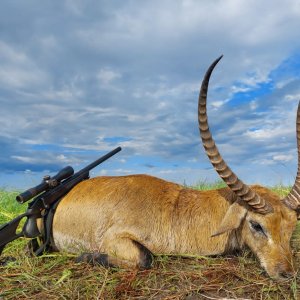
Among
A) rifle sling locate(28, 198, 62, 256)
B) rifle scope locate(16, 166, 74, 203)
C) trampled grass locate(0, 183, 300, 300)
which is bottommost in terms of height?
trampled grass locate(0, 183, 300, 300)

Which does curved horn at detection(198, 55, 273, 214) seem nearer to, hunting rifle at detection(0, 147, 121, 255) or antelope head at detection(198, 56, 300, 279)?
antelope head at detection(198, 56, 300, 279)

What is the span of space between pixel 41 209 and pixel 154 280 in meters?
2.23

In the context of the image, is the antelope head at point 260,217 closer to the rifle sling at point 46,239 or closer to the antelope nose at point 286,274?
the antelope nose at point 286,274

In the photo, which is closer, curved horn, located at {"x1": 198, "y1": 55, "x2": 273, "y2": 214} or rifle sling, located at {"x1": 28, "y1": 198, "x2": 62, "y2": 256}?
curved horn, located at {"x1": 198, "y1": 55, "x2": 273, "y2": 214}

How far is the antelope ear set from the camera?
A: 204 inches

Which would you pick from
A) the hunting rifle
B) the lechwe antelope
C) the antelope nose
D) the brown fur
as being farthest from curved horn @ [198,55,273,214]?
the hunting rifle

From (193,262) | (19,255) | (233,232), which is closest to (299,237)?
(233,232)

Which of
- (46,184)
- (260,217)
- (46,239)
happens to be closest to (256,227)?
(260,217)

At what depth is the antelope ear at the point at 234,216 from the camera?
518cm

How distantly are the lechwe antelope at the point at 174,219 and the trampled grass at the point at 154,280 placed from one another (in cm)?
17

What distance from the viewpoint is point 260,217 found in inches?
200

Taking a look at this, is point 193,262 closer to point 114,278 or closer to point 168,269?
point 168,269

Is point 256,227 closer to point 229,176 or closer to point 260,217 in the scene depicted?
point 260,217

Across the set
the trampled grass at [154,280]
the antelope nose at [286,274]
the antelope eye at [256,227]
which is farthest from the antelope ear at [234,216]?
the antelope nose at [286,274]
